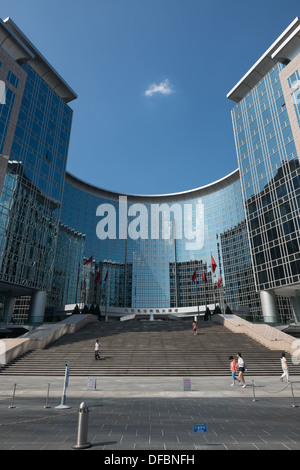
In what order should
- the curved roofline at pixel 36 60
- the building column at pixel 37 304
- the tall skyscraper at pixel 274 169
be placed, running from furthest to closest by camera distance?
the curved roofline at pixel 36 60 → the building column at pixel 37 304 → the tall skyscraper at pixel 274 169

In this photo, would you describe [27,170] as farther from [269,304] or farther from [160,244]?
[160,244]

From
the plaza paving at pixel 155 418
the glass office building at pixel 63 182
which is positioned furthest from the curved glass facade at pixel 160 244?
the plaza paving at pixel 155 418

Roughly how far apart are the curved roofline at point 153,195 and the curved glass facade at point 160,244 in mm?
381

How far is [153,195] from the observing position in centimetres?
11844

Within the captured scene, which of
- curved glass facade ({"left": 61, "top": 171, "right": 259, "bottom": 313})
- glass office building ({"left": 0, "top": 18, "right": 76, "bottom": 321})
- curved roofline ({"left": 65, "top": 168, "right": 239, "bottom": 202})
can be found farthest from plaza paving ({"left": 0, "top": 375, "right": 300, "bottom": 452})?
curved roofline ({"left": 65, "top": 168, "right": 239, "bottom": 202})

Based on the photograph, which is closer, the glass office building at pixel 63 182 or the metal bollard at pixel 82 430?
the metal bollard at pixel 82 430

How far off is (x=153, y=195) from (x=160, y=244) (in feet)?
69.6

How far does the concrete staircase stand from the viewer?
22.0 m

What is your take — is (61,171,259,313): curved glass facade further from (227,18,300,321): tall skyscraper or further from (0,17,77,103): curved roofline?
(227,18,300,321): tall skyscraper

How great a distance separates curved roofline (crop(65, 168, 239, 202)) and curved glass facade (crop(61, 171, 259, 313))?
1.25 feet

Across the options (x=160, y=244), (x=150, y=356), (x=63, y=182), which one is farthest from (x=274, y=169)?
(x=160, y=244)

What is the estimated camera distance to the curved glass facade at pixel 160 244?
98.8 m

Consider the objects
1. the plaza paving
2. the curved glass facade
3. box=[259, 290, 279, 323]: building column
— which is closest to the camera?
the plaza paving

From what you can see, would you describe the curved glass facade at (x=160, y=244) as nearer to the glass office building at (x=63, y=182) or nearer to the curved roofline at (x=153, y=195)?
the curved roofline at (x=153, y=195)
